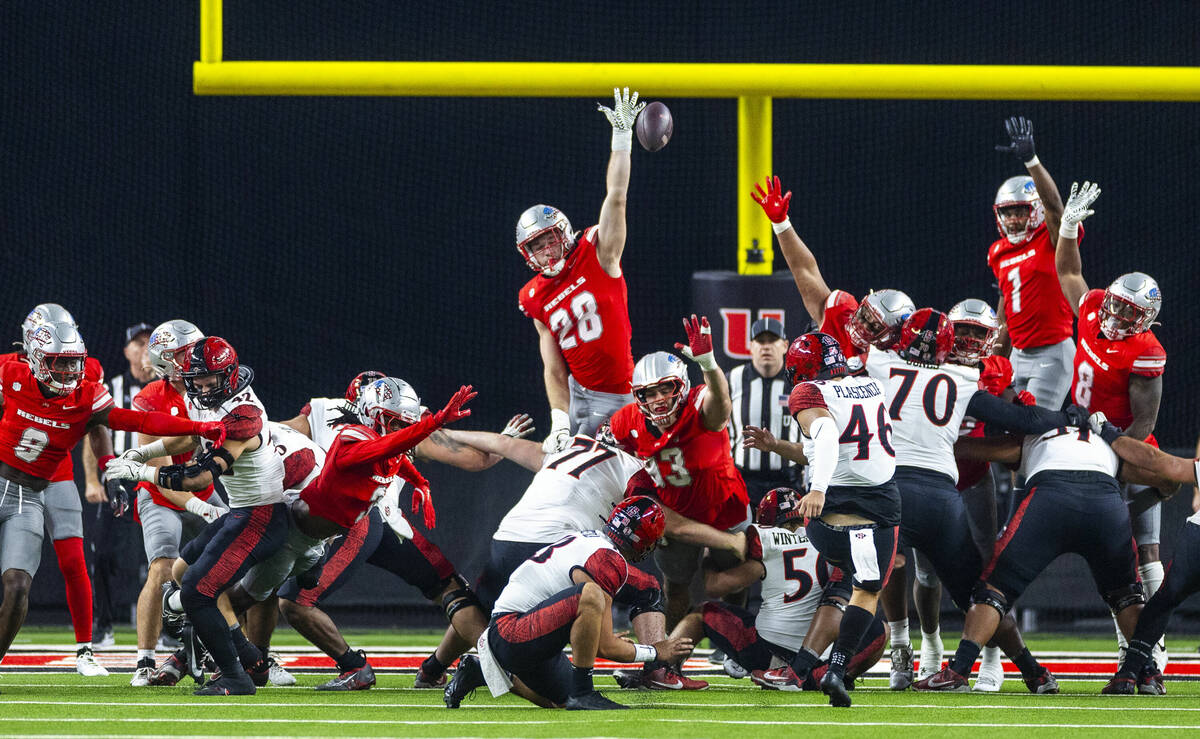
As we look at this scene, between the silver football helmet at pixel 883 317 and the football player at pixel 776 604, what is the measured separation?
0.79m

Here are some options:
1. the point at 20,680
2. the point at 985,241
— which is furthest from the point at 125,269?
the point at 985,241

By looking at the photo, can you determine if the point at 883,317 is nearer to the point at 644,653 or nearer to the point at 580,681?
the point at 644,653

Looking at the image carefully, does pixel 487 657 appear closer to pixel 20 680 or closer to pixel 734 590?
pixel 734 590

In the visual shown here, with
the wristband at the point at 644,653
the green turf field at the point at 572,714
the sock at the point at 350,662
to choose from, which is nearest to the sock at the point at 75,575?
the green turf field at the point at 572,714

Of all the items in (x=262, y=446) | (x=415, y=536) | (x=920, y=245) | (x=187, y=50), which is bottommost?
(x=415, y=536)

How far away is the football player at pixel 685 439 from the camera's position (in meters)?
6.68

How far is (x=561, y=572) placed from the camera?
19.5 ft

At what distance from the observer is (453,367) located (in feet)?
41.9

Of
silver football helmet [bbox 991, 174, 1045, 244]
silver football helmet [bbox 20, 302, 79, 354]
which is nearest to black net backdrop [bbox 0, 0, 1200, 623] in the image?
silver football helmet [bbox 991, 174, 1045, 244]

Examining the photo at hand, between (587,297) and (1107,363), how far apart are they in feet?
7.96

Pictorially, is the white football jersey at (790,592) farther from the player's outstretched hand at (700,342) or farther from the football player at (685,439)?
the player's outstretched hand at (700,342)

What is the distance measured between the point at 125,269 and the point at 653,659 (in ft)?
24.7

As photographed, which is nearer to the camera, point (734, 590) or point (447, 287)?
point (734, 590)

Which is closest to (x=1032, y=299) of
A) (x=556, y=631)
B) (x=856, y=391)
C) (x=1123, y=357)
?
(x=1123, y=357)
